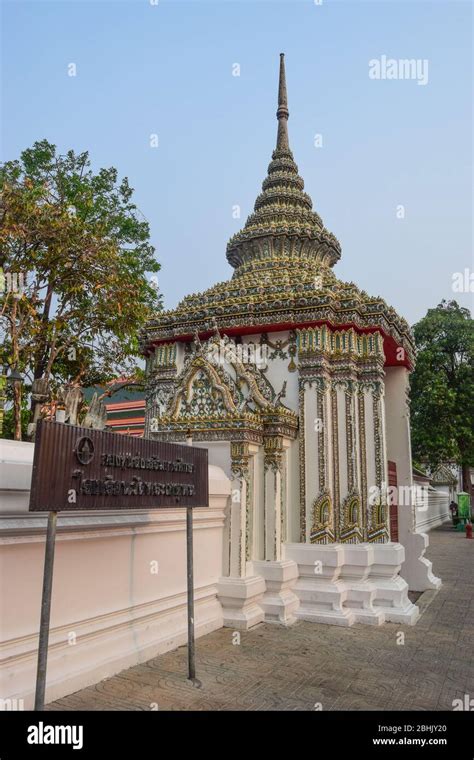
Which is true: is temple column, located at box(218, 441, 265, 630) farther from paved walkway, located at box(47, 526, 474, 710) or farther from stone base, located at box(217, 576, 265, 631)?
paved walkway, located at box(47, 526, 474, 710)

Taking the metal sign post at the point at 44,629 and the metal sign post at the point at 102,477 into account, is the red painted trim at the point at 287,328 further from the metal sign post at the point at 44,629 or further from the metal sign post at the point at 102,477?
the metal sign post at the point at 44,629

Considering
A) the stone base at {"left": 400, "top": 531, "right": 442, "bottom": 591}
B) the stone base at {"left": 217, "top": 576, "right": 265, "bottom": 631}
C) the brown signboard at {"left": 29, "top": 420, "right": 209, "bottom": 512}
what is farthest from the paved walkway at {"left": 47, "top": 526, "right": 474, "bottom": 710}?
the stone base at {"left": 400, "top": 531, "right": 442, "bottom": 591}

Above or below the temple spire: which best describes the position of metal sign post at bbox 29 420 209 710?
below

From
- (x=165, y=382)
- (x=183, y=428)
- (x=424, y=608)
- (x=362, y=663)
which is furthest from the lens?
(x=165, y=382)

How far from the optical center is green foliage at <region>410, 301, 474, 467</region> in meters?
29.5

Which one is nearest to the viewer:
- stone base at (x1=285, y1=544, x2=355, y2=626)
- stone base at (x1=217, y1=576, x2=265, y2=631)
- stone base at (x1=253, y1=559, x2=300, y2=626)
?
stone base at (x1=217, y1=576, x2=265, y2=631)

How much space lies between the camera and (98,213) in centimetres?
1720

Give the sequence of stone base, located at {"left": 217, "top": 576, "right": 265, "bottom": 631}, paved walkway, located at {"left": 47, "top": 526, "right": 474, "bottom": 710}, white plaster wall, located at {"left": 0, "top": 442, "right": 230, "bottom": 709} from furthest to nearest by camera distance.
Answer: stone base, located at {"left": 217, "top": 576, "right": 265, "bottom": 631}, paved walkway, located at {"left": 47, "top": 526, "right": 474, "bottom": 710}, white plaster wall, located at {"left": 0, "top": 442, "right": 230, "bottom": 709}

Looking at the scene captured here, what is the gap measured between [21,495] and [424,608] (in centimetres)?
813

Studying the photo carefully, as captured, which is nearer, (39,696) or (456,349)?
(39,696)

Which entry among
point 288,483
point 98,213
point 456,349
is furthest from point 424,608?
point 456,349

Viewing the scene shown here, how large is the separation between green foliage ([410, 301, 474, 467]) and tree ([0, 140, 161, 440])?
20.0 meters

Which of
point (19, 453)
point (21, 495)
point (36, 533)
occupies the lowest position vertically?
point (36, 533)

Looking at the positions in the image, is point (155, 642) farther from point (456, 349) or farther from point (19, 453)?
point (456, 349)
